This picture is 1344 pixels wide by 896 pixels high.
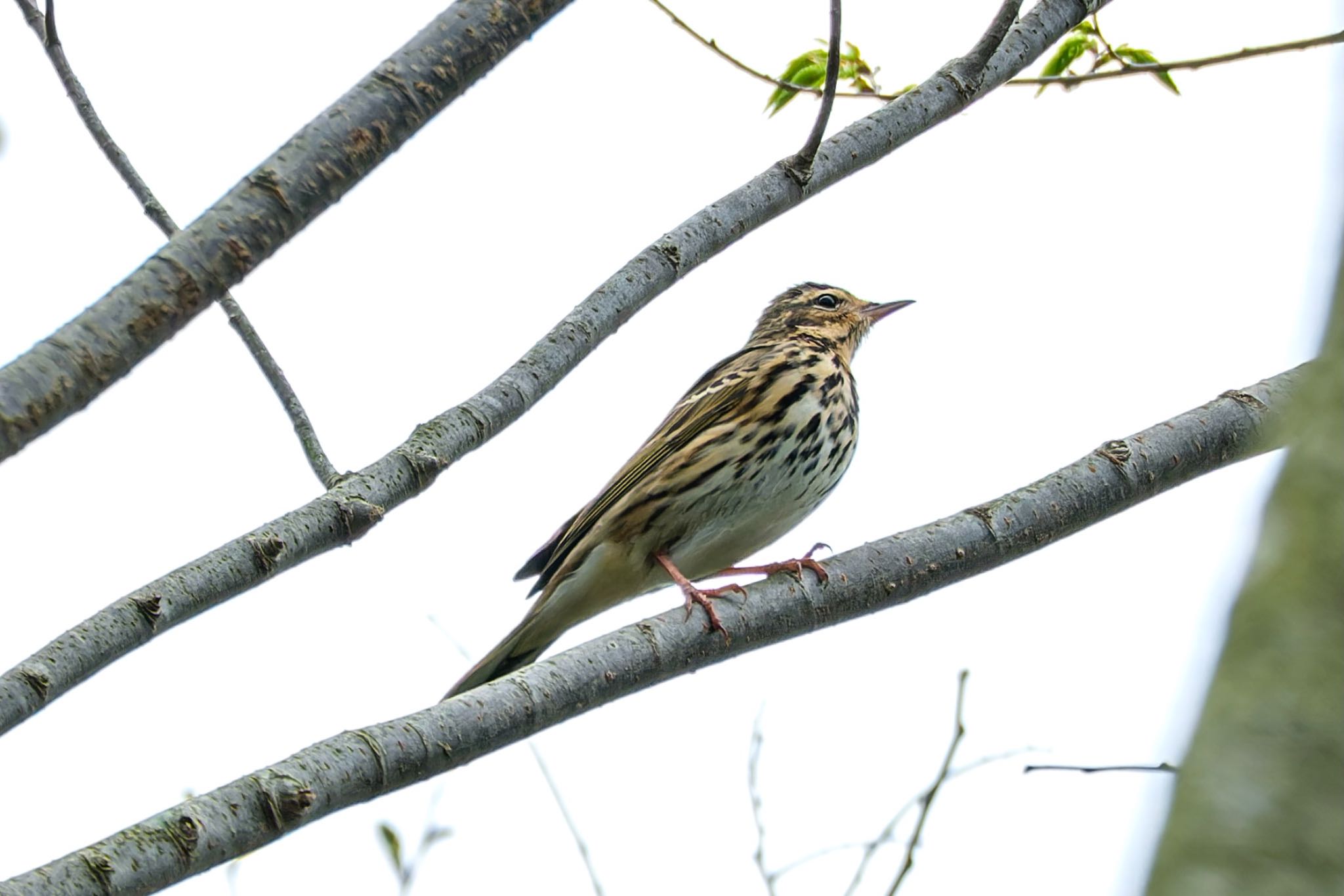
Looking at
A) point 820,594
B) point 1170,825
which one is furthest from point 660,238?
A: point 1170,825

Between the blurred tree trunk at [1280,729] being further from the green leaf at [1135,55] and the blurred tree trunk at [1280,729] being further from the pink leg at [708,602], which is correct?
the green leaf at [1135,55]

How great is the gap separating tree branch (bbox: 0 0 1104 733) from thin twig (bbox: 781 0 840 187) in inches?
2.0

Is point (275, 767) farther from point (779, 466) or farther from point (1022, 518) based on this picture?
point (779, 466)

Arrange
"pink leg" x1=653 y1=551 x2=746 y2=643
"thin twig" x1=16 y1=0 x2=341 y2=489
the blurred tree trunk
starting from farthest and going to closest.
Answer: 1. "pink leg" x1=653 y1=551 x2=746 y2=643
2. "thin twig" x1=16 y1=0 x2=341 y2=489
3. the blurred tree trunk

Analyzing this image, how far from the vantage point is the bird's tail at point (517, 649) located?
653 centimetres

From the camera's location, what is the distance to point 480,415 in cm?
434

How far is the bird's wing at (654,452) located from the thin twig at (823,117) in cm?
268

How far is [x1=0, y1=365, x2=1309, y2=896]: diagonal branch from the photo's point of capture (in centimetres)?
313

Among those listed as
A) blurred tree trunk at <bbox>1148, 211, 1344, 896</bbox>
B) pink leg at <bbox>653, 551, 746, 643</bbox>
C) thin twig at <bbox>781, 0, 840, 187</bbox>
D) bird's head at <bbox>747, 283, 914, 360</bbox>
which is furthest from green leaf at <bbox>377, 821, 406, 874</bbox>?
blurred tree trunk at <bbox>1148, 211, 1344, 896</bbox>

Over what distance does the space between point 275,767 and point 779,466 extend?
406cm

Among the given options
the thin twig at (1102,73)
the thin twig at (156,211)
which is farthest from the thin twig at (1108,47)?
the thin twig at (156,211)

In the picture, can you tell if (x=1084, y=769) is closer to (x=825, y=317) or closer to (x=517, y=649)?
(x=517, y=649)

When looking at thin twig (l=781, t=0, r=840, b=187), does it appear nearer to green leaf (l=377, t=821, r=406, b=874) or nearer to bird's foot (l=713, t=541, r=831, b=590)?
bird's foot (l=713, t=541, r=831, b=590)

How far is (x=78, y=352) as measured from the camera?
2559mm
